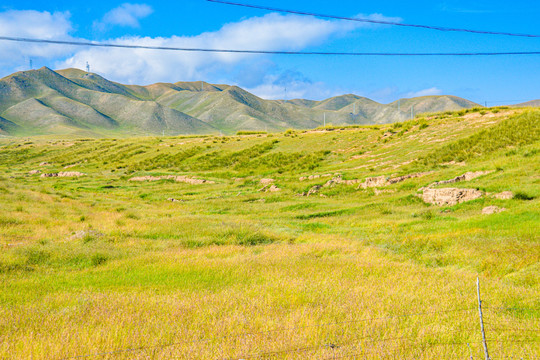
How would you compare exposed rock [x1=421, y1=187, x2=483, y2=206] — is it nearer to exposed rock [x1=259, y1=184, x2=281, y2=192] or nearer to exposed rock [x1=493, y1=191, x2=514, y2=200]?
exposed rock [x1=493, y1=191, x2=514, y2=200]

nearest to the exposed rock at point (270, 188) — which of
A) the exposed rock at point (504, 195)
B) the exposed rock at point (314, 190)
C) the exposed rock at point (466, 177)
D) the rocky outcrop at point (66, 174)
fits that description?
the exposed rock at point (314, 190)

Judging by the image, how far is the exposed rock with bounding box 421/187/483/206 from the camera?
19.8 m

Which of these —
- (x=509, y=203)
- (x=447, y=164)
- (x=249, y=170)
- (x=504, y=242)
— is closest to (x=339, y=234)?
(x=504, y=242)

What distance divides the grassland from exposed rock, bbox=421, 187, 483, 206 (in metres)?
0.58

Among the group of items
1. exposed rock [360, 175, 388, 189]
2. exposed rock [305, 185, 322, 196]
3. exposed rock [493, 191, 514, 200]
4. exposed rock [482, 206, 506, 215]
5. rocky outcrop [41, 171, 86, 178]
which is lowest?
exposed rock [482, 206, 506, 215]

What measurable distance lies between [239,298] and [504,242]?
907 centimetres

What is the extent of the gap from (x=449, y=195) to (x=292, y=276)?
14.3 meters

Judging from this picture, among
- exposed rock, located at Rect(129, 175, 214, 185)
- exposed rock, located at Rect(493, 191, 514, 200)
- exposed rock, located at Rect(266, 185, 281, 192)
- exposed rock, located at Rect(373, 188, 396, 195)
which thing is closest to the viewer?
exposed rock, located at Rect(493, 191, 514, 200)

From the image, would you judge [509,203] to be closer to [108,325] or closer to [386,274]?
[386,274]

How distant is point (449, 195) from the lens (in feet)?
67.2

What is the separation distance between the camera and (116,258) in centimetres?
1214

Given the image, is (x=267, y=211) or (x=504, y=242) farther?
(x=267, y=211)

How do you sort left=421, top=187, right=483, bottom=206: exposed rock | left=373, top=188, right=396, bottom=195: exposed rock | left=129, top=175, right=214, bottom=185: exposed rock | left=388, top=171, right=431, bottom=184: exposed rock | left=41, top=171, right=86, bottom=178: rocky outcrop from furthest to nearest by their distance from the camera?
left=41, top=171, right=86, bottom=178: rocky outcrop < left=129, top=175, right=214, bottom=185: exposed rock < left=388, top=171, right=431, bottom=184: exposed rock < left=373, top=188, right=396, bottom=195: exposed rock < left=421, top=187, right=483, bottom=206: exposed rock

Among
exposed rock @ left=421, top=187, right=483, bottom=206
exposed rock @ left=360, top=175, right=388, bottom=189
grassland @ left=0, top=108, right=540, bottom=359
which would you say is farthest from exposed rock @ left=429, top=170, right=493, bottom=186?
exposed rock @ left=360, top=175, right=388, bottom=189
